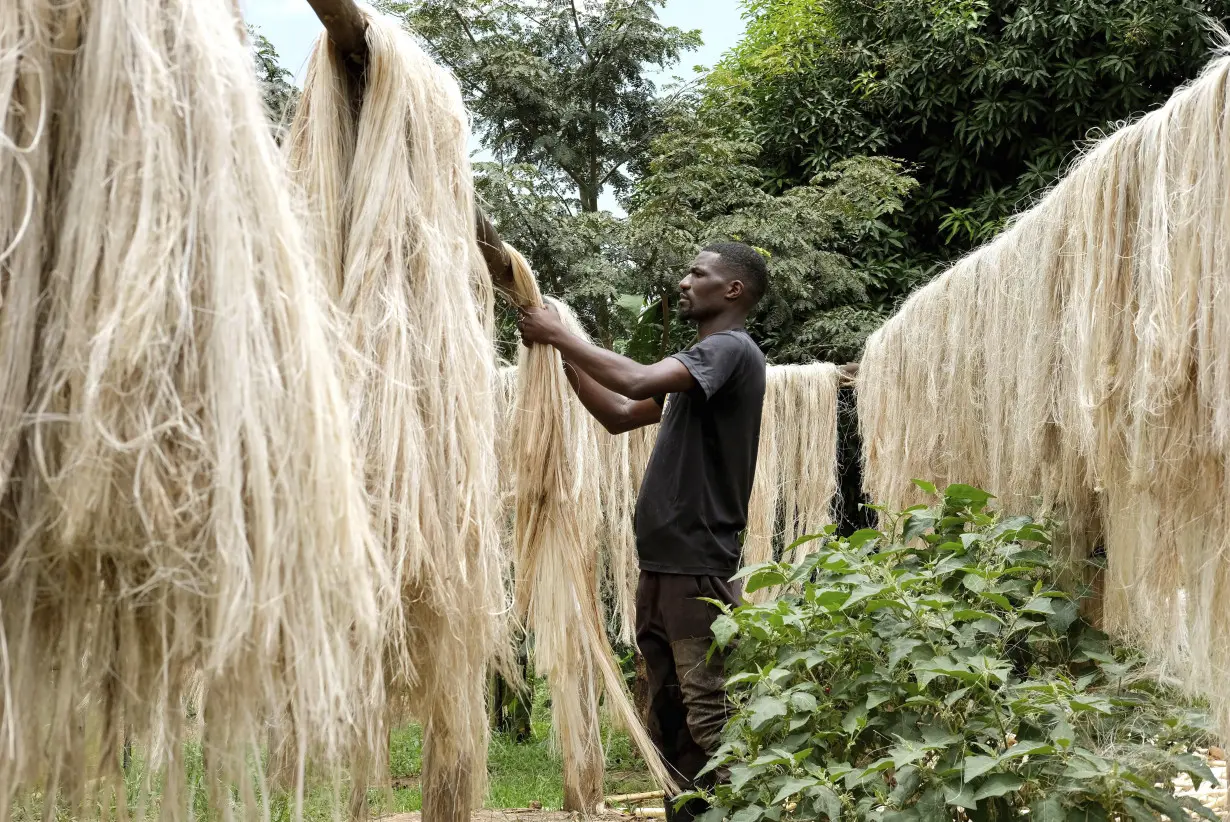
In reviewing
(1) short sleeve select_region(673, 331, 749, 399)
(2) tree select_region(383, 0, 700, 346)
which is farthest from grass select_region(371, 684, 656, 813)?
(2) tree select_region(383, 0, 700, 346)

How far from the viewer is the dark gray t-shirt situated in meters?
2.61

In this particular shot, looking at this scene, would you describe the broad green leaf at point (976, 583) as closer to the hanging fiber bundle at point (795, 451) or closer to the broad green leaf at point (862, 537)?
the broad green leaf at point (862, 537)

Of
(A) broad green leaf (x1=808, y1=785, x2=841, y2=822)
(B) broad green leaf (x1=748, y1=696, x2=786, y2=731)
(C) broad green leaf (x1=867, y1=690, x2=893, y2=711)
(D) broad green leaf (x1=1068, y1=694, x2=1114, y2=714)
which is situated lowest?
(A) broad green leaf (x1=808, y1=785, x2=841, y2=822)

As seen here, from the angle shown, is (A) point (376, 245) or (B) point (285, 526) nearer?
(B) point (285, 526)

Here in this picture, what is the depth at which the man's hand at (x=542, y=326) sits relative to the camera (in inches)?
86.4

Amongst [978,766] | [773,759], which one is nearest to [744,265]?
[773,759]

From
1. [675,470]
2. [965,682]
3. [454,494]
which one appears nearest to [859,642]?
[965,682]

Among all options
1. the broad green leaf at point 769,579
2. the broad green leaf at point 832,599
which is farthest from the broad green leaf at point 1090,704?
the broad green leaf at point 769,579

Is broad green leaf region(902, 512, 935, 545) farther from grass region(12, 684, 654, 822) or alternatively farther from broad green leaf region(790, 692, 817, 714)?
grass region(12, 684, 654, 822)

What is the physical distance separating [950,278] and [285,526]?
302 cm

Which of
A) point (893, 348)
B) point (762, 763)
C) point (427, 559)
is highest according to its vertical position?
point (893, 348)

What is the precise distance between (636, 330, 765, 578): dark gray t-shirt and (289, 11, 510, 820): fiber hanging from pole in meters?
1.13

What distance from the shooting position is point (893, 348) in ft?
13.5

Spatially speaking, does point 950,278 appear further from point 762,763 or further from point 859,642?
point 762,763
